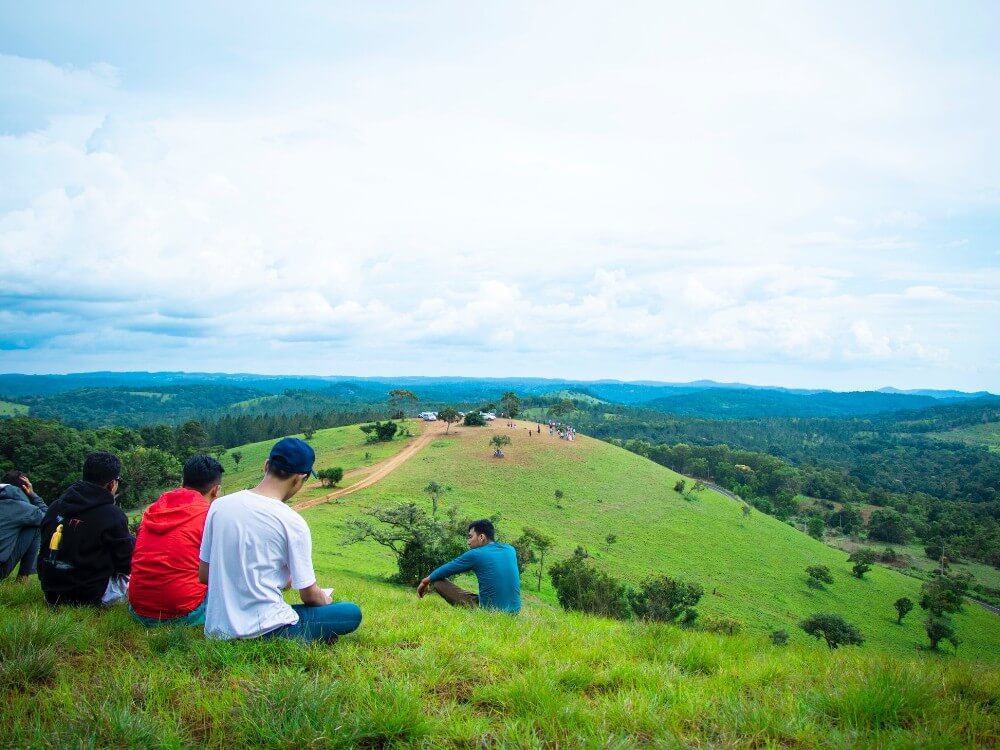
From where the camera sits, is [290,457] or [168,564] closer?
[290,457]

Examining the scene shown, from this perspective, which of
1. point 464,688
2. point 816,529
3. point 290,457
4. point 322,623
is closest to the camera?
point 464,688

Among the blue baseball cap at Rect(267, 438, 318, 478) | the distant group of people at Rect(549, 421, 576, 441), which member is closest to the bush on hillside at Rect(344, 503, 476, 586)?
the blue baseball cap at Rect(267, 438, 318, 478)

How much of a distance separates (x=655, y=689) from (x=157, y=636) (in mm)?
4806

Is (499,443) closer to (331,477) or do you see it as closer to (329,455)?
(329,455)

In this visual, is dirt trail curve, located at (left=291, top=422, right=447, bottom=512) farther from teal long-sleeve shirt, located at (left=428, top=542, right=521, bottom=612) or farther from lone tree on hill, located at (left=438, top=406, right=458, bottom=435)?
teal long-sleeve shirt, located at (left=428, top=542, right=521, bottom=612)

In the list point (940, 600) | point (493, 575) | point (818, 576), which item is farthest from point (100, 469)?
point (940, 600)

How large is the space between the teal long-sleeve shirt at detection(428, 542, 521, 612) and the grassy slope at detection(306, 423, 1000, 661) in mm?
30217

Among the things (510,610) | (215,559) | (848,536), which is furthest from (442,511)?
(848,536)

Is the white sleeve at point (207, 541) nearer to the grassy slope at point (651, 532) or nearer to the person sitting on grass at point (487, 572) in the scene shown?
the person sitting on grass at point (487, 572)

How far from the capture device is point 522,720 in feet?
12.6

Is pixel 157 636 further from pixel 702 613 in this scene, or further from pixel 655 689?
pixel 702 613

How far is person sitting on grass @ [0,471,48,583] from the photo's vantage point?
772 centimetres

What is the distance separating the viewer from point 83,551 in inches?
258

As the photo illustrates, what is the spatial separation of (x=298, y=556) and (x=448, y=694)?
1867 mm
